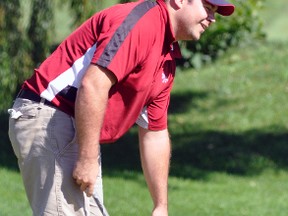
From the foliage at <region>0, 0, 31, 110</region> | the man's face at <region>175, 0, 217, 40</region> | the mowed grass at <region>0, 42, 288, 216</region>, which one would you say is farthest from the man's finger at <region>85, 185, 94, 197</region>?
the foliage at <region>0, 0, 31, 110</region>

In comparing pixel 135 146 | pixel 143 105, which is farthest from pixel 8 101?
pixel 143 105

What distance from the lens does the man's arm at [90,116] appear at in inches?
153

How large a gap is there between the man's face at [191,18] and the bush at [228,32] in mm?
5668

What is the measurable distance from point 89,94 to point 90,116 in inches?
3.9

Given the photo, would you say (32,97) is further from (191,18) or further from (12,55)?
(12,55)

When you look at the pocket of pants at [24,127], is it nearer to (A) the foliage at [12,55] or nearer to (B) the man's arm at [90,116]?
(B) the man's arm at [90,116]

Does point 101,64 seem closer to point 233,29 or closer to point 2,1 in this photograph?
point 2,1

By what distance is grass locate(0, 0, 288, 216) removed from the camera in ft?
26.0

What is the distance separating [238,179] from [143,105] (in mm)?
5106

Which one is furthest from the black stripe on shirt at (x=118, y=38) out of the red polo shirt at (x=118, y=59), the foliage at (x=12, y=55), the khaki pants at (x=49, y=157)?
the foliage at (x=12, y=55)

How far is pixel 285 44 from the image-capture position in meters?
15.8

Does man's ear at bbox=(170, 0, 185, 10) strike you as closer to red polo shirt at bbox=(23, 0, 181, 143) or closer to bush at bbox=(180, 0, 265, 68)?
red polo shirt at bbox=(23, 0, 181, 143)

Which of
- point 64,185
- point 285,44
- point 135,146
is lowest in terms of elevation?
point 285,44

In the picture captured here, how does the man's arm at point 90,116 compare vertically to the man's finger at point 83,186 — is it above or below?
above
